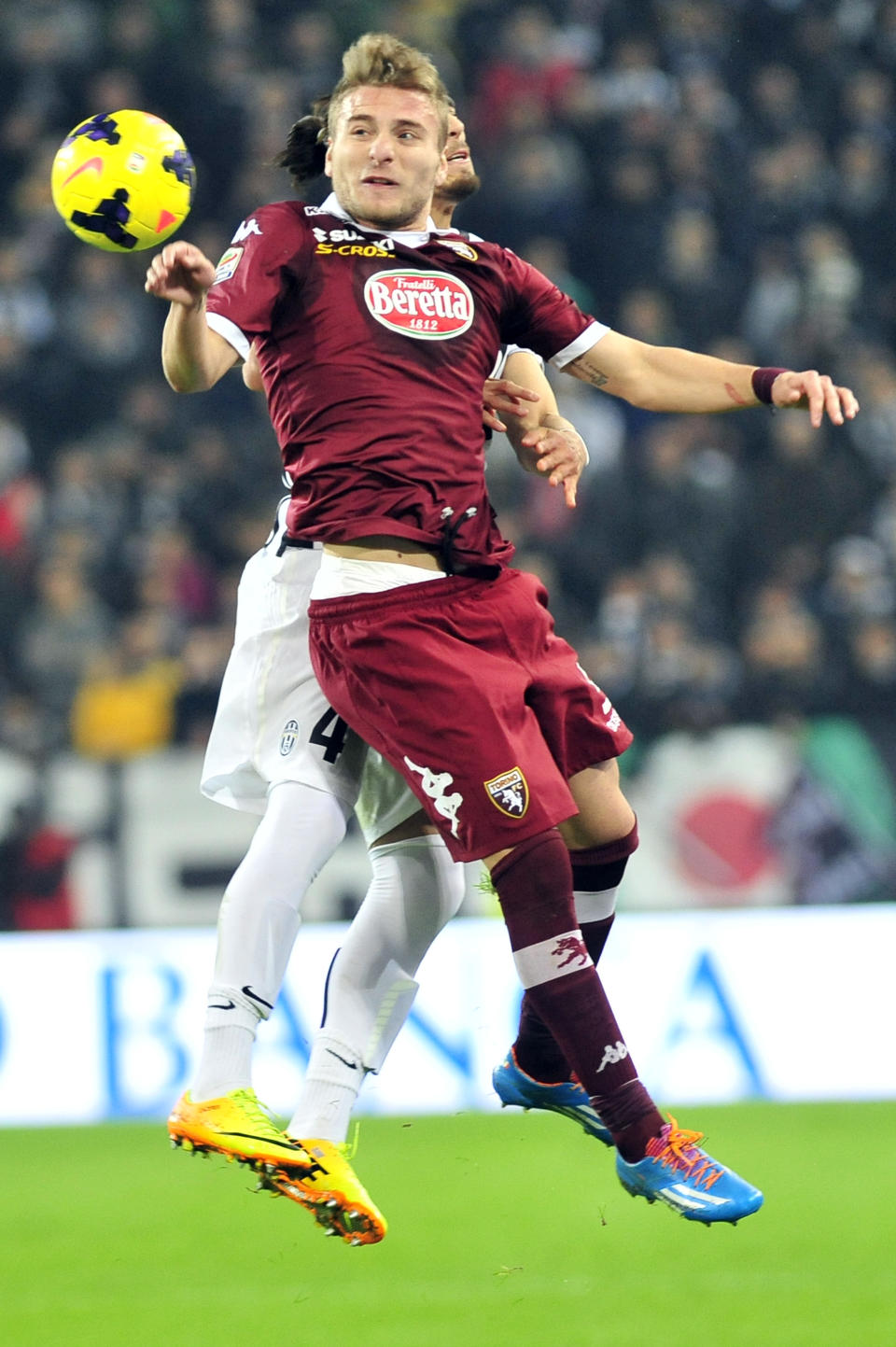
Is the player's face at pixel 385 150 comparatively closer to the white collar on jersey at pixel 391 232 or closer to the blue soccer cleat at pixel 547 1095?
the white collar on jersey at pixel 391 232

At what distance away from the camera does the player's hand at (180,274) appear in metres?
3.36

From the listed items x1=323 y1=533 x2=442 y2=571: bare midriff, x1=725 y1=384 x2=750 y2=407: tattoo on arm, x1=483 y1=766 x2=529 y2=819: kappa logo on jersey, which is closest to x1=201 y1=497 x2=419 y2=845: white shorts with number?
x1=323 y1=533 x2=442 y2=571: bare midriff

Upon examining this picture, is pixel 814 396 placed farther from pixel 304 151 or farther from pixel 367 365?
pixel 304 151

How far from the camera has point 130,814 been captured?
7.82m

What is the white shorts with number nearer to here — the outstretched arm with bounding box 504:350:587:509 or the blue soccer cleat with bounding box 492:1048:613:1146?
the outstretched arm with bounding box 504:350:587:509

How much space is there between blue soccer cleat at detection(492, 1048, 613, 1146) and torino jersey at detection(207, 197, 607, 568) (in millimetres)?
1126

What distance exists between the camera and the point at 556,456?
12.4 feet

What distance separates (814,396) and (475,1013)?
4.01m

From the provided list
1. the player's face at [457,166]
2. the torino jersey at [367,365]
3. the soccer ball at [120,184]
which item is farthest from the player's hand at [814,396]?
the soccer ball at [120,184]

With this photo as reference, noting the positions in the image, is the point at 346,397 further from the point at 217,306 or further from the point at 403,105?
the point at 403,105

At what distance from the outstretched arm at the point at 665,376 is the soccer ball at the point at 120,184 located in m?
→ 0.89

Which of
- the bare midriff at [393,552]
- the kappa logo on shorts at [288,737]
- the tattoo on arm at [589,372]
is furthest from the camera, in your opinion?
the tattoo on arm at [589,372]

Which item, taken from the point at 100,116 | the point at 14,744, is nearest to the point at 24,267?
the point at 14,744

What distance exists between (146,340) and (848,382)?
3.68 metres
